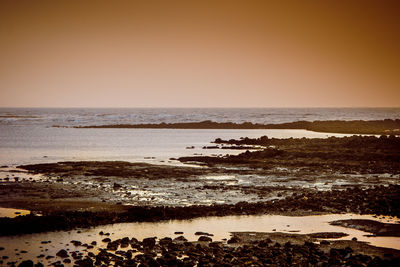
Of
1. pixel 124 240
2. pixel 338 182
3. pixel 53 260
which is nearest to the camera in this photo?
pixel 53 260

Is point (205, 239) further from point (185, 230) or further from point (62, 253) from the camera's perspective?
point (62, 253)

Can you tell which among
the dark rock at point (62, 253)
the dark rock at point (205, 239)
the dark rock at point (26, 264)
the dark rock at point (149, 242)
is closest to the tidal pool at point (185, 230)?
the dark rock at point (62, 253)

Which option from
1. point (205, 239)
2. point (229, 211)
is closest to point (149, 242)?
point (205, 239)

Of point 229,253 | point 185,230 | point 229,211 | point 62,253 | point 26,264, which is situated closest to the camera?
point 26,264

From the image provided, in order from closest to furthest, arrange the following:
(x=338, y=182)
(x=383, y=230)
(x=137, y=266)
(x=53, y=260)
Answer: (x=137, y=266) < (x=53, y=260) < (x=383, y=230) < (x=338, y=182)

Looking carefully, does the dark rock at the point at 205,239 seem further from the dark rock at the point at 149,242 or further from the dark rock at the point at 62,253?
the dark rock at the point at 62,253

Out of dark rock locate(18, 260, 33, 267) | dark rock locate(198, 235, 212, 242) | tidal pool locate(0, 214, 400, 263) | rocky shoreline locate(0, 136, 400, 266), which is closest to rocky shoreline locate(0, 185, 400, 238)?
rocky shoreline locate(0, 136, 400, 266)

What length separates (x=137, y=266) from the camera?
12.6 meters

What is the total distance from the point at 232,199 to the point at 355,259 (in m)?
9.83

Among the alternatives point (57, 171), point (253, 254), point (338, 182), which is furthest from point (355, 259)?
Answer: point (57, 171)

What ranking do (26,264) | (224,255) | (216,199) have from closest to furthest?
1. (26,264)
2. (224,255)
3. (216,199)

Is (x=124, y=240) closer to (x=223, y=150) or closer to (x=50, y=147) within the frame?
(x=223, y=150)

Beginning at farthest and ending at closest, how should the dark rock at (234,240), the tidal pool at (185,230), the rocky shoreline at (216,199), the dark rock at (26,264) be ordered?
the dark rock at (234,240) < the tidal pool at (185,230) < the rocky shoreline at (216,199) < the dark rock at (26,264)

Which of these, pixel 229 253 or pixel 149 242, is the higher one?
pixel 229 253
